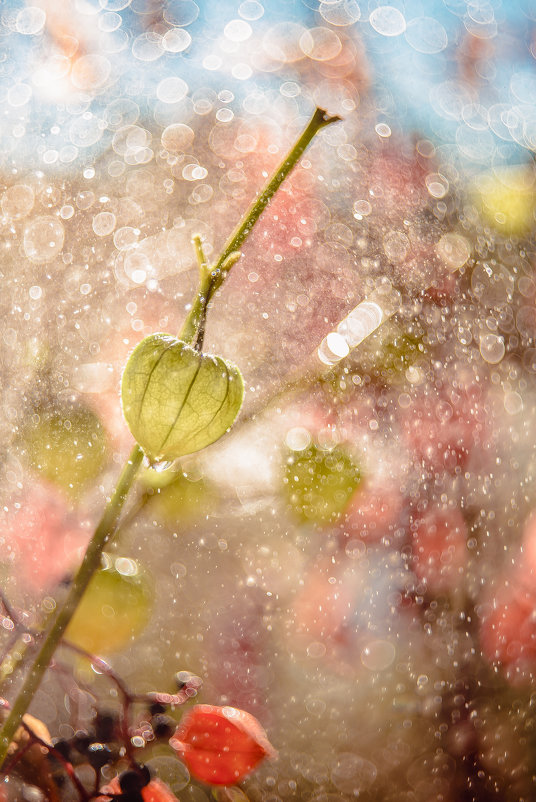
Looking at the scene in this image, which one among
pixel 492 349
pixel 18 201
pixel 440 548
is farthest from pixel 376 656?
pixel 18 201

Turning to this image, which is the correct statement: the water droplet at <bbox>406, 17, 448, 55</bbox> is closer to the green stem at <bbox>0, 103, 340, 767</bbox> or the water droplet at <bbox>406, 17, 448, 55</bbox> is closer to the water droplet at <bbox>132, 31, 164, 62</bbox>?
the water droplet at <bbox>132, 31, 164, 62</bbox>

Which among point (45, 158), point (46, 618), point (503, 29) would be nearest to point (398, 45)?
point (503, 29)

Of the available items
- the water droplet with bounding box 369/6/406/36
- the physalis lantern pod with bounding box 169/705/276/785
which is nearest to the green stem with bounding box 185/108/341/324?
the physalis lantern pod with bounding box 169/705/276/785

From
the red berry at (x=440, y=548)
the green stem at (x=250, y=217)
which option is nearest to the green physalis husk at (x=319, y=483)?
the red berry at (x=440, y=548)

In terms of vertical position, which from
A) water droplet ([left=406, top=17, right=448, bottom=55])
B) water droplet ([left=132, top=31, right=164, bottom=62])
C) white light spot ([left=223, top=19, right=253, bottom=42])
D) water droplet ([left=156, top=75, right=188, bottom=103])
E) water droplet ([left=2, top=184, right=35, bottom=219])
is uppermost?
water droplet ([left=406, top=17, right=448, bottom=55])

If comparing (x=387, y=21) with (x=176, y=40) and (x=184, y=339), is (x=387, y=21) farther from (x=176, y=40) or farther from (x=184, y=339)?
(x=184, y=339)

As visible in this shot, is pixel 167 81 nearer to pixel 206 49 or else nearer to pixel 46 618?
pixel 206 49
